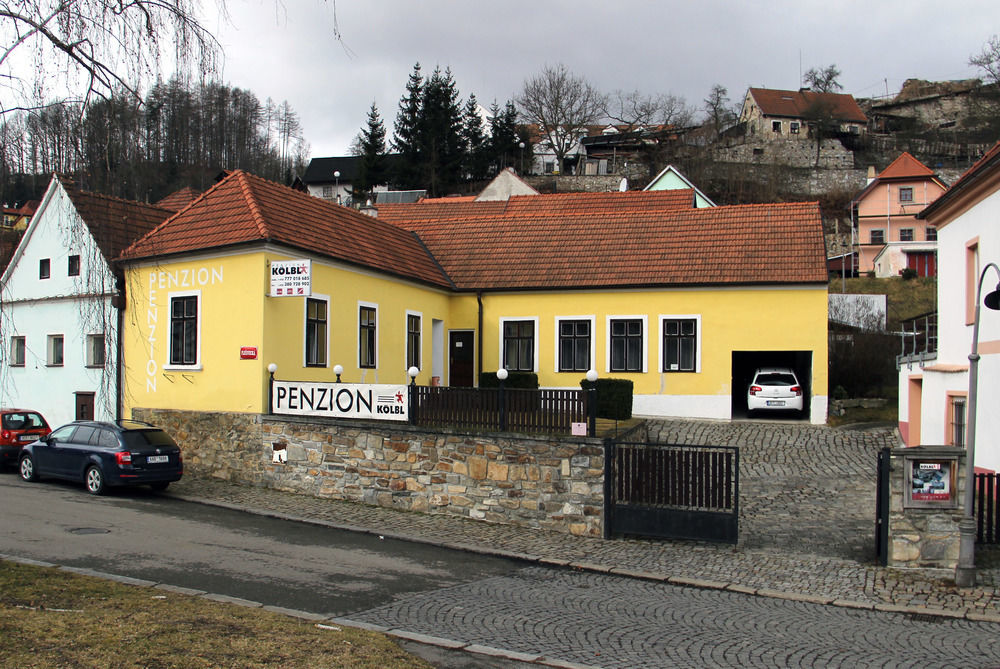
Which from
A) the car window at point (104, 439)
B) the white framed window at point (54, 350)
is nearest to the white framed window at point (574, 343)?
the car window at point (104, 439)

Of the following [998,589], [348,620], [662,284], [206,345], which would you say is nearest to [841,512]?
[998,589]

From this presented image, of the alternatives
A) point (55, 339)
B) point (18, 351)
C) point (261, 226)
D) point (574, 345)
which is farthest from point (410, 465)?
point (18, 351)

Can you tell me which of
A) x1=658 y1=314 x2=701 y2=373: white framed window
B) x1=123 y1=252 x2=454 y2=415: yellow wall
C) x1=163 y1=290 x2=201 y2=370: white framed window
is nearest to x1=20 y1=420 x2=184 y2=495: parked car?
x1=123 y1=252 x2=454 y2=415: yellow wall

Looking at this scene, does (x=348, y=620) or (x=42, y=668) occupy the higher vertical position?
(x=42, y=668)

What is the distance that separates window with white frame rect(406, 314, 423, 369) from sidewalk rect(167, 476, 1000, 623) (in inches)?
338

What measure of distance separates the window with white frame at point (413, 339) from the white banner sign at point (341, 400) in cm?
731

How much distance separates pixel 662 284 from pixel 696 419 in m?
4.31

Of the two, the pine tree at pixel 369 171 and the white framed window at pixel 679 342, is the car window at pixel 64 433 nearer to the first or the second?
the white framed window at pixel 679 342

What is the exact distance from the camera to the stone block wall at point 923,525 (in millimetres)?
10688

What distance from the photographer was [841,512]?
14.6m

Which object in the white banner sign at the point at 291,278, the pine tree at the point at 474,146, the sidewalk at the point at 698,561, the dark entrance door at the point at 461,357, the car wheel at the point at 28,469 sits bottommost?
the sidewalk at the point at 698,561

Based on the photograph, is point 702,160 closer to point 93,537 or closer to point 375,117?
point 375,117

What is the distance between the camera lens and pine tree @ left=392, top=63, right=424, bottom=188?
68688 mm

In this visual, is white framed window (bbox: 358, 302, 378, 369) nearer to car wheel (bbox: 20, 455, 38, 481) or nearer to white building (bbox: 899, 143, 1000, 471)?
car wheel (bbox: 20, 455, 38, 481)
